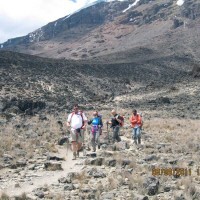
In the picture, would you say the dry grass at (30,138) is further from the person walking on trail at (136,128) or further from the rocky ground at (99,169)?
the person walking on trail at (136,128)

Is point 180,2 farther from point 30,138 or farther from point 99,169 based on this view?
point 99,169

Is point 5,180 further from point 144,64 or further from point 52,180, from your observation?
point 144,64

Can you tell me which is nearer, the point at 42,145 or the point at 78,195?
the point at 78,195

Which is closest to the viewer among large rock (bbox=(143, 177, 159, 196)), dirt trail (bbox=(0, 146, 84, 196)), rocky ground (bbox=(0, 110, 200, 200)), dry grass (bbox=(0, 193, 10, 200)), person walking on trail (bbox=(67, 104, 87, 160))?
dry grass (bbox=(0, 193, 10, 200))

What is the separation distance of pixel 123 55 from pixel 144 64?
1839 centimetres

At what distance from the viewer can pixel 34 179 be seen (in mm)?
11922

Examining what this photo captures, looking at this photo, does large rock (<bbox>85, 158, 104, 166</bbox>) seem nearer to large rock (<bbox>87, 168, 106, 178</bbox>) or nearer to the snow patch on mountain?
large rock (<bbox>87, 168, 106, 178</bbox>)

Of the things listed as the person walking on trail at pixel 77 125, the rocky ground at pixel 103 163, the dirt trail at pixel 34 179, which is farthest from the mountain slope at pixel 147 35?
the dirt trail at pixel 34 179

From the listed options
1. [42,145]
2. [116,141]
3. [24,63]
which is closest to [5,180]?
[42,145]

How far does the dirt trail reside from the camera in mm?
10727

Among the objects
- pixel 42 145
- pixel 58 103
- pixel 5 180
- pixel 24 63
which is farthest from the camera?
pixel 24 63

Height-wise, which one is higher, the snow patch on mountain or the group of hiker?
the snow patch on mountain

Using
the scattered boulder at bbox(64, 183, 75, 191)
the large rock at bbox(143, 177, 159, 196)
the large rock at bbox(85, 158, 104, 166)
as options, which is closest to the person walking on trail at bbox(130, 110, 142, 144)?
the large rock at bbox(85, 158, 104, 166)

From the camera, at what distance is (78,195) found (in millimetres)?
10086
